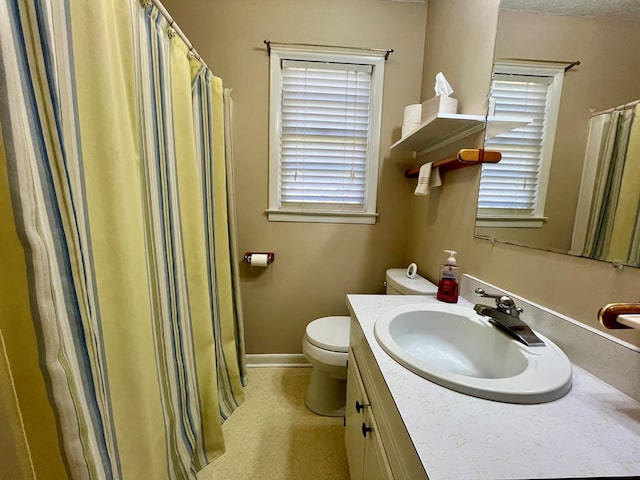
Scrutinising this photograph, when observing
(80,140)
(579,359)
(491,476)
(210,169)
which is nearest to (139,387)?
(80,140)

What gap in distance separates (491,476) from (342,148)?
5.77ft

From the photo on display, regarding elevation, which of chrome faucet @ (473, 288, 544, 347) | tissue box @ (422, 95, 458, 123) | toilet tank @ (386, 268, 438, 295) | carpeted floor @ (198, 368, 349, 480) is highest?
tissue box @ (422, 95, 458, 123)

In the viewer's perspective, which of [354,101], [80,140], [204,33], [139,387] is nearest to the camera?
[80,140]

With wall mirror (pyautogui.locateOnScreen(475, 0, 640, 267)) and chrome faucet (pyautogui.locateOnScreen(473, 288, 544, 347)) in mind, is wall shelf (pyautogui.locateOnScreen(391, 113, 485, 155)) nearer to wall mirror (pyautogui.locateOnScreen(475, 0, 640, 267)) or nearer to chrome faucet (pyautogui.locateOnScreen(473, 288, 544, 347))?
wall mirror (pyautogui.locateOnScreen(475, 0, 640, 267))

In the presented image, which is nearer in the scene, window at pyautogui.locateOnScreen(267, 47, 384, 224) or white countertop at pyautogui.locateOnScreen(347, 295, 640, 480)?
white countertop at pyautogui.locateOnScreen(347, 295, 640, 480)

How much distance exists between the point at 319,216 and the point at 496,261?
1093 mm

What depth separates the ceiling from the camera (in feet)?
2.15

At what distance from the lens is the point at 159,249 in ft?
3.04

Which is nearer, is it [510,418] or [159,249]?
[510,418]

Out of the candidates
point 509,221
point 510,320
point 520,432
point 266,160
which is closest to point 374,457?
point 520,432

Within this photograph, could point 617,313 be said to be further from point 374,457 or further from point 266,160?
point 266,160

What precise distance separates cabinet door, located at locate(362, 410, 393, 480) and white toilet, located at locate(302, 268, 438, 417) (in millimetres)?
595

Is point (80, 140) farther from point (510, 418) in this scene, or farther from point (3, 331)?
point (510, 418)

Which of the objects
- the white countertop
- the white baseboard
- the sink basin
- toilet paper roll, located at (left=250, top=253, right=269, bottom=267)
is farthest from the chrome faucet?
the white baseboard
